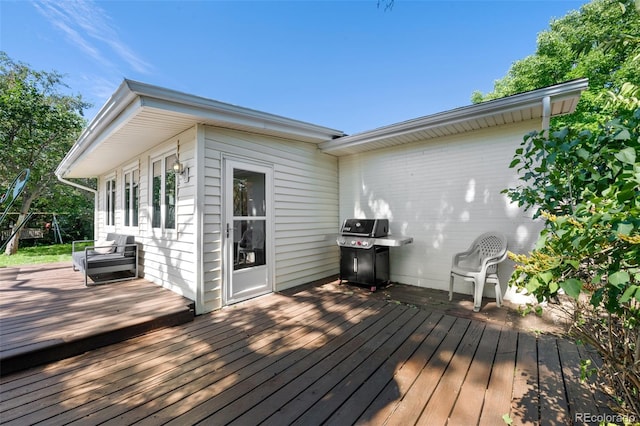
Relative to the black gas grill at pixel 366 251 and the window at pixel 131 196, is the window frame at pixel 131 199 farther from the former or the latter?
the black gas grill at pixel 366 251

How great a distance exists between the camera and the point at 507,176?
3.88 m

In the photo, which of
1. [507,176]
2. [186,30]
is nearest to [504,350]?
[507,176]

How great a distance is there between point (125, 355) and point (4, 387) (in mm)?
755

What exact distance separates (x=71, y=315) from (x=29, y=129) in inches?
343

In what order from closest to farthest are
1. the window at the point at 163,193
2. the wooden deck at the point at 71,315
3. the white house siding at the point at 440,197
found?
the wooden deck at the point at 71,315 < the white house siding at the point at 440,197 < the window at the point at 163,193

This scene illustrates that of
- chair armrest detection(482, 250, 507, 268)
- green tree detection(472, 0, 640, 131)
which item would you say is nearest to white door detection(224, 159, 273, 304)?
chair armrest detection(482, 250, 507, 268)

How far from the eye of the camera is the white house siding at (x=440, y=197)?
3.90m

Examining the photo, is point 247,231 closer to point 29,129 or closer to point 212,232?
point 212,232

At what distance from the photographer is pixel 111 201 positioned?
7121 mm

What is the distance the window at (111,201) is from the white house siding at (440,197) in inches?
245

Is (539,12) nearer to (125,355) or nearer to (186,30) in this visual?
(186,30)

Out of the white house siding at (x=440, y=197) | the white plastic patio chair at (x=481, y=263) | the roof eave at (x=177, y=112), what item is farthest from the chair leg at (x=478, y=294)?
the roof eave at (x=177, y=112)

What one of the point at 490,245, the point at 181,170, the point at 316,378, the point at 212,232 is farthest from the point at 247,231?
the point at 490,245

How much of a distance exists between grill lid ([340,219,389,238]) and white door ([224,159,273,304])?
1.41 metres
